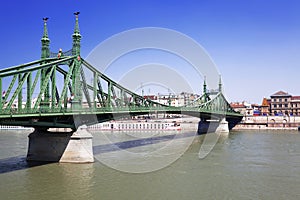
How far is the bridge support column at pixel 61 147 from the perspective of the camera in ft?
A: 92.9

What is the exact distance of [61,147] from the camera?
28828 millimetres

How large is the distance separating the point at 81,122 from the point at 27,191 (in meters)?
10.6

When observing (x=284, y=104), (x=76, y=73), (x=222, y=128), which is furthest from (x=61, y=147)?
(x=284, y=104)

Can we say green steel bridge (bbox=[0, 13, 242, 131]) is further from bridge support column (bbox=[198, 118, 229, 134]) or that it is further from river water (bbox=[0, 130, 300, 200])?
bridge support column (bbox=[198, 118, 229, 134])

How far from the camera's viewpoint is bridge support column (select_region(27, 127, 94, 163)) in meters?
28.3

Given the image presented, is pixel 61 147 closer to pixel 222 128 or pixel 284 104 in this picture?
pixel 222 128

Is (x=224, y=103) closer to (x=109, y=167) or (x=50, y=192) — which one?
(x=109, y=167)

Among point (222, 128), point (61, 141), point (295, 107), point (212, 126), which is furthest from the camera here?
point (295, 107)

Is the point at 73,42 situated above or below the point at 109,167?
above

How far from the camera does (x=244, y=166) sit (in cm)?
2833

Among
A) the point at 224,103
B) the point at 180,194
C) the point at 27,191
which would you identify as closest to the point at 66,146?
the point at 27,191

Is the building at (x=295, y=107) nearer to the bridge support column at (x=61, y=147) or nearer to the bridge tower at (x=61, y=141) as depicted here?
the bridge tower at (x=61, y=141)

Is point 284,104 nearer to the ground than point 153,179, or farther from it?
farther from it

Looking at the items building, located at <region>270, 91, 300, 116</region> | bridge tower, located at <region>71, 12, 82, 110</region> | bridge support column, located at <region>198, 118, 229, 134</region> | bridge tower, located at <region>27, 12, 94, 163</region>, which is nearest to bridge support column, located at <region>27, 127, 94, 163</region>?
bridge tower, located at <region>27, 12, 94, 163</region>
